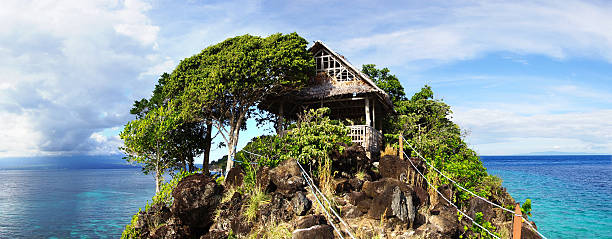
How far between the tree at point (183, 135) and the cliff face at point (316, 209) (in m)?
6.72

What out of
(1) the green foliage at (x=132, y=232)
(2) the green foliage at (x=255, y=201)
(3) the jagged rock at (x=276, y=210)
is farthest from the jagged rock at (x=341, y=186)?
(1) the green foliage at (x=132, y=232)

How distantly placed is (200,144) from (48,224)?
20512mm

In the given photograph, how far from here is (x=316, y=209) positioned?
31.2 ft

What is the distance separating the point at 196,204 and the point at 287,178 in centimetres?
331

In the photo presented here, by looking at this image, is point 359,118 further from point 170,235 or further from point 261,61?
point 170,235

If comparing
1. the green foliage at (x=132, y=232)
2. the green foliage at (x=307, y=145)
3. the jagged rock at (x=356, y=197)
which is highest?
the green foliage at (x=307, y=145)

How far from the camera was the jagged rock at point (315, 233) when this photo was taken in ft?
25.6

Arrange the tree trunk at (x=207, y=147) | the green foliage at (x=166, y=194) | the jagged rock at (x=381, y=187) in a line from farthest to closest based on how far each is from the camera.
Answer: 1. the tree trunk at (x=207, y=147)
2. the green foliage at (x=166, y=194)
3. the jagged rock at (x=381, y=187)

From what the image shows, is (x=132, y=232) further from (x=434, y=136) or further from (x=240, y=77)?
(x=434, y=136)

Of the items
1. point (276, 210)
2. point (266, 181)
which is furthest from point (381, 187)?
point (266, 181)

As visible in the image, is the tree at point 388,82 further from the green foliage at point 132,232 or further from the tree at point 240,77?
the green foliage at point 132,232

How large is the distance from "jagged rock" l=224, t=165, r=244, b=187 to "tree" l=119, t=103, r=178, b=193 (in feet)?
11.4

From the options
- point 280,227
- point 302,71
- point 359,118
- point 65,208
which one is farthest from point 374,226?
point 65,208

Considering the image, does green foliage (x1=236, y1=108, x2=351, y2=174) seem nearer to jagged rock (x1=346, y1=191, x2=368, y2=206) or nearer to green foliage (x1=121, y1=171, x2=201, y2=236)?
jagged rock (x1=346, y1=191, x2=368, y2=206)
